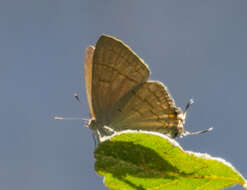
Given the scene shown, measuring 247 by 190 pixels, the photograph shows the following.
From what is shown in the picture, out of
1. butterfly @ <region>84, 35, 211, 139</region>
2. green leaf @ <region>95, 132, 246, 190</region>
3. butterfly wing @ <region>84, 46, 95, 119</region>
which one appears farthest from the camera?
butterfly wing @ <region>84, 46, 95, 119</region>

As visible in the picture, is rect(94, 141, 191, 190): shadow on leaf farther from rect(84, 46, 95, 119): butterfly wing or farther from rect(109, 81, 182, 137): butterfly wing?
rect(84, 46, 95, 119): butterfly wing

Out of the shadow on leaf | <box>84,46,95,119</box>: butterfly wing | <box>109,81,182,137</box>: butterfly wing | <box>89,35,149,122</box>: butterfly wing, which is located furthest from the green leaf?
<box>84,46,95,119</box>: butterfly wing

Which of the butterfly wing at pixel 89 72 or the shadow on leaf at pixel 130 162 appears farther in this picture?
the butterfly wing at pixel 89 72

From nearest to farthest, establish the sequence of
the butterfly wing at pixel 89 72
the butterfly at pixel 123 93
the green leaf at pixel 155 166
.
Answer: the green leaf at pixel 155 166 < the butterfly at pixel 123 93 < the butterfly wing at pixel 89 72

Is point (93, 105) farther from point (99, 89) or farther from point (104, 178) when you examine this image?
point (104, 178)

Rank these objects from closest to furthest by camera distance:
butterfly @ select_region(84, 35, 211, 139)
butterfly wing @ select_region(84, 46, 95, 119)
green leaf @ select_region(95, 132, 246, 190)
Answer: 1. green leaf @ select_region(95, 132, 246, 190)
2. butterfly @ select_region(84, 35, 211, 139)
3. butterfly wing @ select_region(84, 46, 95, 119)

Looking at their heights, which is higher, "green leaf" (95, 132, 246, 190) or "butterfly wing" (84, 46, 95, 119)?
"butterfly wing" (84, 46, 95, 119)

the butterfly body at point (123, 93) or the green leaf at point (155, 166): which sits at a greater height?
the butterfly body at point (123, 93)

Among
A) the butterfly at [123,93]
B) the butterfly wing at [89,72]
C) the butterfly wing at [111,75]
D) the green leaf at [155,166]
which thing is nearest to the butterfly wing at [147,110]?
the butterfly at [123,93]

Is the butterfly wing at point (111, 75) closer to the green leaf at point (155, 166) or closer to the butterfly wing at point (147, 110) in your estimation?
the butterfly wing at point (147, 110)

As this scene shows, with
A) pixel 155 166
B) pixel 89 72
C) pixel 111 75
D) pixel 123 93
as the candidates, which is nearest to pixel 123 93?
pixel 123 93
